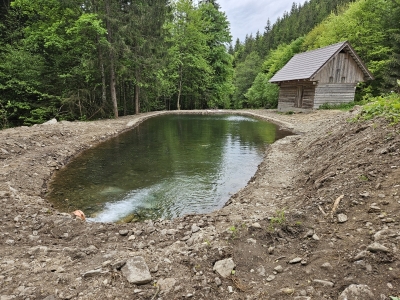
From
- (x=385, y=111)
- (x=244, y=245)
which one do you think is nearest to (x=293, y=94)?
(x=385, y=111)

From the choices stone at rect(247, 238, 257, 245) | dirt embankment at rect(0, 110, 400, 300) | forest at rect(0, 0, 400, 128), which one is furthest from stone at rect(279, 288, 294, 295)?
forest at rect(0, 0, 400, 128)

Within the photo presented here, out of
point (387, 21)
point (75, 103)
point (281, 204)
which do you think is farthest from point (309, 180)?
point (387, 21)

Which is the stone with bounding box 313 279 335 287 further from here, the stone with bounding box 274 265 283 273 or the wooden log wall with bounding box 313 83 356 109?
the wooden log wall with bounding box 313 83 356 109

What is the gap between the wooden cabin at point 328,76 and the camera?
67.3 feet

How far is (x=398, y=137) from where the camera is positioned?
4.73m

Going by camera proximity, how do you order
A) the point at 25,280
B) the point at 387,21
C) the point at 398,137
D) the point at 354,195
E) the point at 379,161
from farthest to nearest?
the point at 387,21 < the point at 398,137 < the point at 379,161 < the point at 354,195 < the point at 25,280

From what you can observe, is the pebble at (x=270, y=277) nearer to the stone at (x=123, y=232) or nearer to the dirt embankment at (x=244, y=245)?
the dirt embankment at (x=244, y=245)

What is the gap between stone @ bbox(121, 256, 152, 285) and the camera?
2.69m

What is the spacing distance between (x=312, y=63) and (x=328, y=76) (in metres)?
1.83

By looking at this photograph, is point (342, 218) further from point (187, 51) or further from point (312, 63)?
point (187, 51)

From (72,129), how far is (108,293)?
Result: 1166 cm

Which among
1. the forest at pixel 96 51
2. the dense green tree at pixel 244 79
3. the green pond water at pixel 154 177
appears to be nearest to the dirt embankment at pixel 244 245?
the green pond water at pixel 154 177

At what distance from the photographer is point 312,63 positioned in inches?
853

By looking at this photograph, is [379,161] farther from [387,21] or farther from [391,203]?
[387,21]
